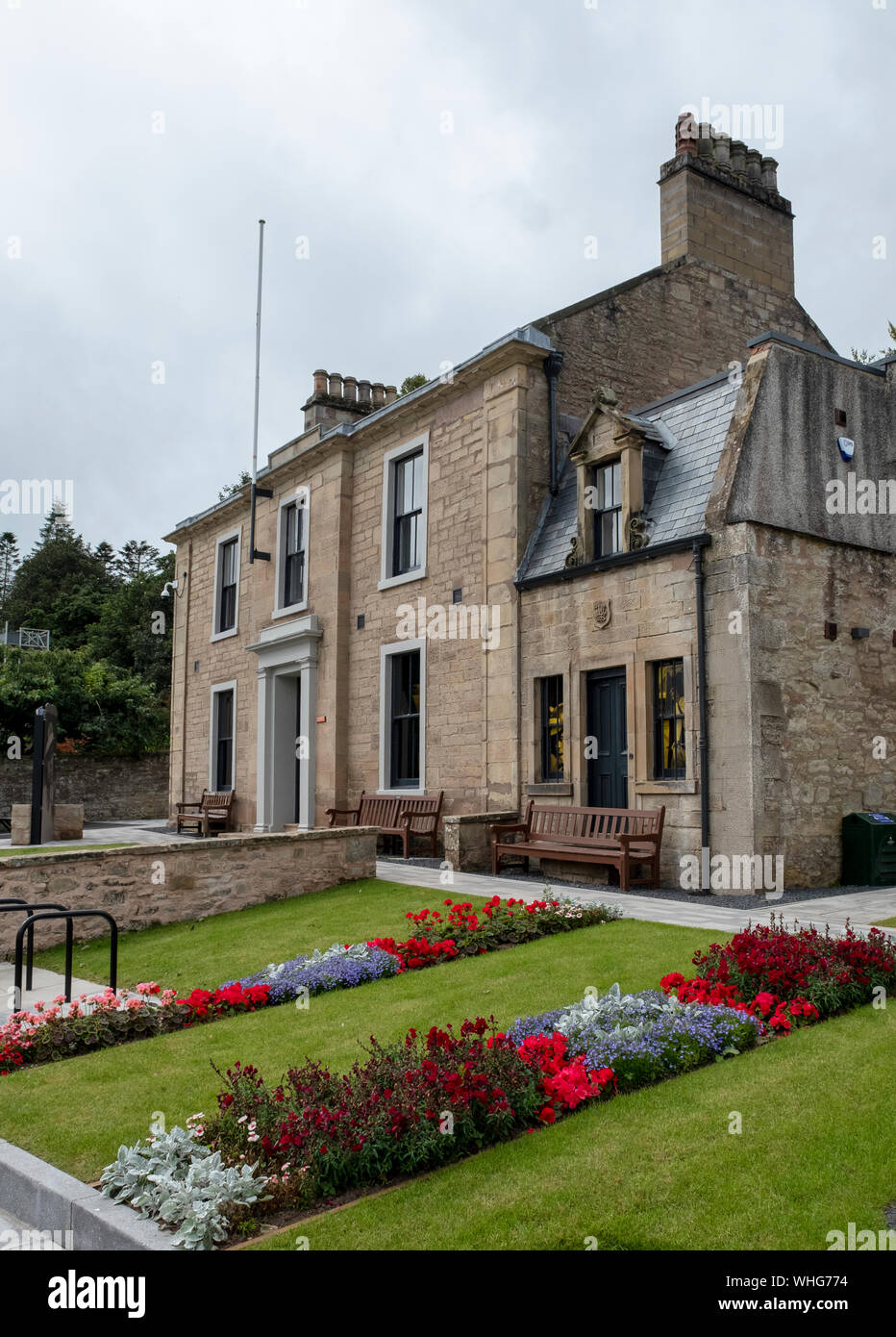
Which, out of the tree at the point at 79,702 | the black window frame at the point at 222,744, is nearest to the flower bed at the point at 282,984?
the black window frame at the point at 222,744

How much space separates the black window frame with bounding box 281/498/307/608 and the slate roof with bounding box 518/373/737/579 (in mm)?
7324

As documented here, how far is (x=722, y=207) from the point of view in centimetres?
1820

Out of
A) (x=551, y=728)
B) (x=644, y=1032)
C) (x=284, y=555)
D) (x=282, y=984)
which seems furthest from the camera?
(x=284, y=555)

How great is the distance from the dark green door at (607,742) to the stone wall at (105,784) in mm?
20638

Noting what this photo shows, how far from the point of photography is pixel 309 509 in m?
21.0

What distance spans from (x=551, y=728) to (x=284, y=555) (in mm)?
9383

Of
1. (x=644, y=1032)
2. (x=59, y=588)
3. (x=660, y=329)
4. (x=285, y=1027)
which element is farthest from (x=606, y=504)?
(x=59, y=588)

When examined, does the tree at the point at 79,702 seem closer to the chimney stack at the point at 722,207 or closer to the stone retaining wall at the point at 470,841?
the stone retaining wall at the point at 470,841

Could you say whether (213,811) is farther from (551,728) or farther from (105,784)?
(551,728)

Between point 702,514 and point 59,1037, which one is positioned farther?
point 702,514

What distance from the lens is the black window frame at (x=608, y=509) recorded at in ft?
46.2
